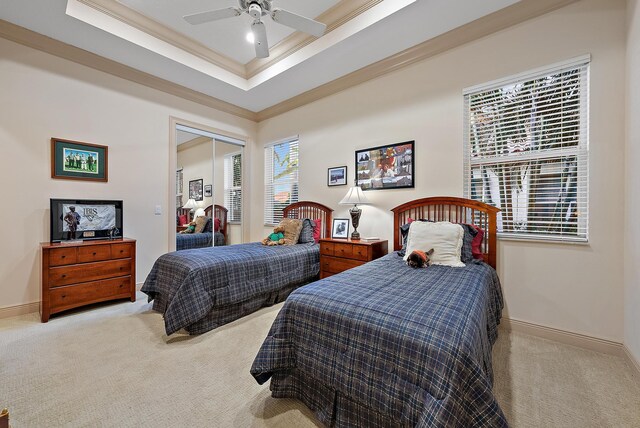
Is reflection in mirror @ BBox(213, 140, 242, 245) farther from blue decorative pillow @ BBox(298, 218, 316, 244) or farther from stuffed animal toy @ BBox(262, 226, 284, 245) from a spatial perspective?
blue decorative pillow @ BBox(298, 218, 316, 244)

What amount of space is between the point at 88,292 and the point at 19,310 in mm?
717

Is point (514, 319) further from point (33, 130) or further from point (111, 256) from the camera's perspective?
point (33, 130)

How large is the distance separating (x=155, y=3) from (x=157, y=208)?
97.9 inches

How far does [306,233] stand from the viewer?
150 inches

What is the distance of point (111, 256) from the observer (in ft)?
10.0

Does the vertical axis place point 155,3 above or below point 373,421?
above

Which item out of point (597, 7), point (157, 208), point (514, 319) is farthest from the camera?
point (157, 208)

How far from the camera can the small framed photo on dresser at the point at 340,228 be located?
376 centimetres

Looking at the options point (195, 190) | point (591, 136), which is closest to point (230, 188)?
point (195, 190)

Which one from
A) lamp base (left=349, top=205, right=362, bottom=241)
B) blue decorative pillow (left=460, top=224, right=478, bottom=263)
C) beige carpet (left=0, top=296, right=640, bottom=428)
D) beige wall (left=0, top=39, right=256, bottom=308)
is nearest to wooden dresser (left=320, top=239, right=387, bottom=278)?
lamp base (left=349, top=205, right=362, bottom=241)

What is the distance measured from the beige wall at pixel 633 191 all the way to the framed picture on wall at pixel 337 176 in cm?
271

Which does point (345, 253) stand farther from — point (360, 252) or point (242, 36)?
point (242, 36)

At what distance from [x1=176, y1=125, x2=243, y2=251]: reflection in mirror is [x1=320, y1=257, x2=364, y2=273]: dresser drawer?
2240 mm

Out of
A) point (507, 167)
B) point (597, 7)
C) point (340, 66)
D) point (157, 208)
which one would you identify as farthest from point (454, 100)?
point (157, 208)
